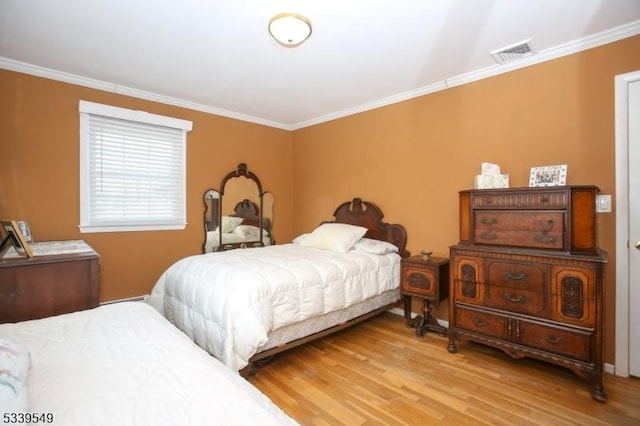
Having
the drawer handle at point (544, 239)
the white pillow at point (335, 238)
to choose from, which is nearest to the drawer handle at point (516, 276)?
the drawer handle at point (544, 239)

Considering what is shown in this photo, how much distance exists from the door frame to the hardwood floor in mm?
221

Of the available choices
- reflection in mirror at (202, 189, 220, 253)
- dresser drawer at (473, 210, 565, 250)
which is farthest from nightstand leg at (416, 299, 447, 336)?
reflection in mirror at (202, 189, 220, 253)

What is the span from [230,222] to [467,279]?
292 centimetres

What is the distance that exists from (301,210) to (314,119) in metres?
1.36

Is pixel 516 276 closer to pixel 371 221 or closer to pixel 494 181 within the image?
pixel 494 181

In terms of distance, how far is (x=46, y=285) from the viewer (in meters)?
1.94

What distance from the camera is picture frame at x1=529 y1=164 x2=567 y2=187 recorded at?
236cm

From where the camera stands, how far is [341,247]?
3270mm

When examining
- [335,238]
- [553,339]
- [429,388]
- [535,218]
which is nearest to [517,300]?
[553,339]

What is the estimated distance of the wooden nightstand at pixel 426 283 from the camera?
2.84 meters

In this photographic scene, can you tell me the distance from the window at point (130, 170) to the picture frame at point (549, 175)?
357 centimetres

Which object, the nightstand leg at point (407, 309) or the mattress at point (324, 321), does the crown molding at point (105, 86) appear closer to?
the mattress at point (324, 321)

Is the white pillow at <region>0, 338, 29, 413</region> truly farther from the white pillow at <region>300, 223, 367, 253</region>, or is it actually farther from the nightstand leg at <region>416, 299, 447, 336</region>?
the nightstand leg at <region>416, 299, 447, 336</region>

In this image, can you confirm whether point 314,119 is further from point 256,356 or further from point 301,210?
point 256,356
